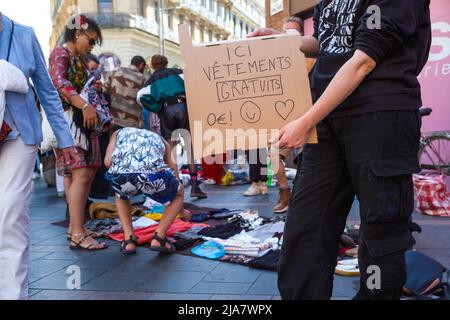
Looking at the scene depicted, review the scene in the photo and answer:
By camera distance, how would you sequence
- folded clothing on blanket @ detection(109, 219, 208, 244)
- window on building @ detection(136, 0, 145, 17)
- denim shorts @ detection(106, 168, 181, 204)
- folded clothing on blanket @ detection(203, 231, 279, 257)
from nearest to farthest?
folded clothing on blanket @ detection(203, 231, 279, 257) < denim shorts @ detection(106, 168, 181, 204) < folded clothing on blanket @ detection(109, 219, 208, 244) < window on building @ detection(136, 0, 145, 17)

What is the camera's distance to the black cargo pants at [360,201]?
187 cm

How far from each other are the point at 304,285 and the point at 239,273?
4.60ft

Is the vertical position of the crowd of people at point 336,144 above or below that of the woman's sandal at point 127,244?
above

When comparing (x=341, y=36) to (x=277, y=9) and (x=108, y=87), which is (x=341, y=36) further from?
(x=277, y=9)

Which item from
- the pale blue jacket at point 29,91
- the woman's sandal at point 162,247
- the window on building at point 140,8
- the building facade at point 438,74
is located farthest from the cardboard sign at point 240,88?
the window on building at point 140,8

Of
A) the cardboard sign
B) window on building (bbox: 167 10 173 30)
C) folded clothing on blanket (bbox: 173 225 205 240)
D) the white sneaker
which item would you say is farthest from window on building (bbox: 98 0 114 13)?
the cardboard sign

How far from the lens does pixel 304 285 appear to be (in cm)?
214

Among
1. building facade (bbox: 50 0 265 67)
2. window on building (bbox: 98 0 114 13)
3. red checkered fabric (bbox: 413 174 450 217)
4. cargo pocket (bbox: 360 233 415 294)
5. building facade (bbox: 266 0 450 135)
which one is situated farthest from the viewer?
window on building (bbox: 98 0 114 13)

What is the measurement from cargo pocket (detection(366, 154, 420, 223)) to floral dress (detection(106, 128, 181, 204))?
2.45 meters

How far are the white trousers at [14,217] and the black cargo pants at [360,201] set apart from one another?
4.41ft

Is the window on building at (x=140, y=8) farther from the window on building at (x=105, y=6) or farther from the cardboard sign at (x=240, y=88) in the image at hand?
the cardboard sign at (x=240, y=88)

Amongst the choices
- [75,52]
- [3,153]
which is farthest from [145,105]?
[3,153]

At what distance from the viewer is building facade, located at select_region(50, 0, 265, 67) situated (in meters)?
35.4

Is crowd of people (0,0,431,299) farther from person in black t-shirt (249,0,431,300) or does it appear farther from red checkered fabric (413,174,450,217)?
red checkered fabric (413,174,450,217)
